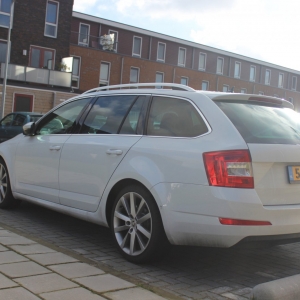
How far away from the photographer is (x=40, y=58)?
1284 inches

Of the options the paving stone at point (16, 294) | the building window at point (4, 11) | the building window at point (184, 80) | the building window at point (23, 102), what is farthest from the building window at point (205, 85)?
the paving stone at point (16, 294)

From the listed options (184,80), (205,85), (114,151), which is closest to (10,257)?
(114,151)

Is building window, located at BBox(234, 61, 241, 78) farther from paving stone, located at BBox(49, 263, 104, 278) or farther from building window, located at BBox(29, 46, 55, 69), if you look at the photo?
paving stone, located at BBox(49, 263, 104, 278)

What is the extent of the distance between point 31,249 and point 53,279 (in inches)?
34.4

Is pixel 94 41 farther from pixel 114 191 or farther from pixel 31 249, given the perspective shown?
pixel 31 249

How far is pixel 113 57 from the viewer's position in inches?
1631

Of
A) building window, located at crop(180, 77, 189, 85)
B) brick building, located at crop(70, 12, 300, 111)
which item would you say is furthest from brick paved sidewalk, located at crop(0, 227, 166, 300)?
building window, located at crop(180, 77, 189, 85)

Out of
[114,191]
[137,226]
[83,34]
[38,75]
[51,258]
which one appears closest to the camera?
[51,258]

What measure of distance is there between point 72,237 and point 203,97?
2.21 m

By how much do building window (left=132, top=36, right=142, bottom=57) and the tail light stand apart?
41.8 metres

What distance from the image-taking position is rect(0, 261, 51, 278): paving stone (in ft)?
12.0

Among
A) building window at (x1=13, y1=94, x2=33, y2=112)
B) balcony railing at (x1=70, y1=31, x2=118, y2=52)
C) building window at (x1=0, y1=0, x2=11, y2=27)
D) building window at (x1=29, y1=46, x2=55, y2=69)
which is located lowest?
building window at (x1=13, y1=94, x2=33, y2=112)

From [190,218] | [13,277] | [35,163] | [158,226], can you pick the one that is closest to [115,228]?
[158,226]

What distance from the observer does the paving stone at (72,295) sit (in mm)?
3240
